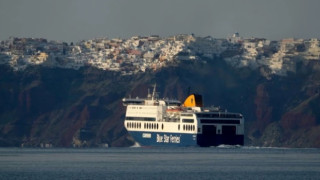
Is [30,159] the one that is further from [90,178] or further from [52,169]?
[90,178]

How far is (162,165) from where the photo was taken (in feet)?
521

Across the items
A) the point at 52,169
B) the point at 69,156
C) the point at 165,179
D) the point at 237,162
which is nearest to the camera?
the point at 165,179

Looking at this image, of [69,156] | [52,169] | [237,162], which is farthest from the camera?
[69,156]

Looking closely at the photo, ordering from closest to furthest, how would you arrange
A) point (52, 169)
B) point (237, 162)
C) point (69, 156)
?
point (52, 169) → point (237, 162) → point (69, 156)

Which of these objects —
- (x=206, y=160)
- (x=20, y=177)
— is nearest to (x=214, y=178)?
(x=20, y=177)

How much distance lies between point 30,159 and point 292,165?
31.7 meters

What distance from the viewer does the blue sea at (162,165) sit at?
14438 cm

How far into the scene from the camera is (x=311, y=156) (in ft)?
601

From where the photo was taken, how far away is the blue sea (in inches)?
5684

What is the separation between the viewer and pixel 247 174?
478 feet

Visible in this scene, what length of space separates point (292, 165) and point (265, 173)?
13.0 metres

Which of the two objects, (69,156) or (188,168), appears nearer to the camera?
(188,168)

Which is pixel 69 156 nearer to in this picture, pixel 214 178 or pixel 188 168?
pixel 188 168

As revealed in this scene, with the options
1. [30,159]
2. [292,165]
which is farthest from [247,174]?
[30,159]
